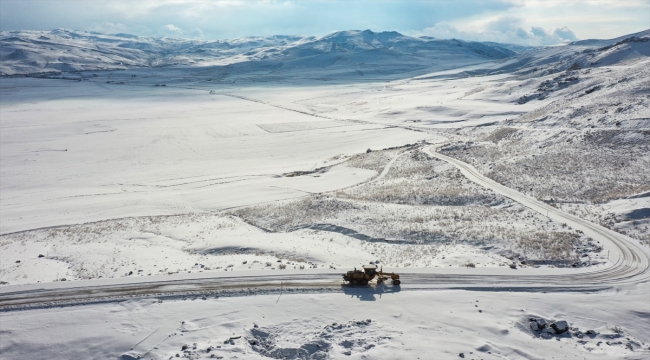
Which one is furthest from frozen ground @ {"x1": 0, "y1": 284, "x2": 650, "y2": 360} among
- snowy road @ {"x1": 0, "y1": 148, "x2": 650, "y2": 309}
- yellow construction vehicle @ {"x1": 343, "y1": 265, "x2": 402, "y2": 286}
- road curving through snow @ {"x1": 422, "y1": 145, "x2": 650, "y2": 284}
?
road curving through snow @ {"x1": 422, "y1": 145, "x2": 650, "y2": 284}

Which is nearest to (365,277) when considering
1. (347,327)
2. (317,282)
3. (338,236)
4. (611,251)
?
(317,282)

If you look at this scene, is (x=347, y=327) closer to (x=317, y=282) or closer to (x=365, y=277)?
(x=365, y=277)

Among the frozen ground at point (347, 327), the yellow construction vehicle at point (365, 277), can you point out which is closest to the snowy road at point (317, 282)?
the yellow construction vehicle at point (365, 277)

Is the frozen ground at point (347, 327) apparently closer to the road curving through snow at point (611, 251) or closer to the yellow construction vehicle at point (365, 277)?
the yellow construction vehicle at point (365, 277)

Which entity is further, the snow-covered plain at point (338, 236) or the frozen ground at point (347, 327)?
the snow-covered plain at point (338, 236)

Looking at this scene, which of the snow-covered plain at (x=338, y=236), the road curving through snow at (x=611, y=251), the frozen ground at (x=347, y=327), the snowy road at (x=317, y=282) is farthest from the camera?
the road curving through snow at (x=611, y=251)

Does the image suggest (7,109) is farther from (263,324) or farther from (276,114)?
(263,324)

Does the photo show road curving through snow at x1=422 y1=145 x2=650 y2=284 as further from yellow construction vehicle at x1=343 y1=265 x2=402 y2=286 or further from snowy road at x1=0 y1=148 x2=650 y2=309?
yellow construction vehicle at x1=343 y1=265 x2=402 y2=286
